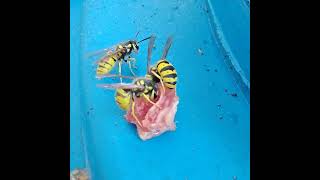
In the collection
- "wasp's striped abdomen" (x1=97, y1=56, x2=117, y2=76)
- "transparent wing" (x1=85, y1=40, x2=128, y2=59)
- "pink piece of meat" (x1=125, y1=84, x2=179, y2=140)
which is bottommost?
"pink piece of meat" (x1=125, y1=84, x2=179, y2=140)

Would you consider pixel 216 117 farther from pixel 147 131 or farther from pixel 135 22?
pixel 135 22

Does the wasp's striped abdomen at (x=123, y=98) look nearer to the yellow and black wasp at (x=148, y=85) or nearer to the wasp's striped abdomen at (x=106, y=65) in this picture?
the yellow and black wasp at (x=148, y=85)

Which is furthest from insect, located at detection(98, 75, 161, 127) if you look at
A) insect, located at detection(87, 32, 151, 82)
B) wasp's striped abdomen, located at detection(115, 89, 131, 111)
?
insect, located at detection(87, 32, 151, 82)

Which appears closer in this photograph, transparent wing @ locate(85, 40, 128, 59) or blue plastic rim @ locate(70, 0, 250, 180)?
blue plastic rim @ locate(70, 0, 250, 180)

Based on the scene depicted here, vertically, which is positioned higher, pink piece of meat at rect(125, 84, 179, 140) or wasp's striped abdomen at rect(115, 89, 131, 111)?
wasp's striped abdomen at rect(115, 89, 131, 111)

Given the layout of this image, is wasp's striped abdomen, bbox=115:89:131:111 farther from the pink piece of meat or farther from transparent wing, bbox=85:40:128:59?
transparent wing, bbox=85:40:128:59

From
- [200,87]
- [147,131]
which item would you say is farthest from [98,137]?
[200,87]

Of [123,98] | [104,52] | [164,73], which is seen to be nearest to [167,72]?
[164,73]

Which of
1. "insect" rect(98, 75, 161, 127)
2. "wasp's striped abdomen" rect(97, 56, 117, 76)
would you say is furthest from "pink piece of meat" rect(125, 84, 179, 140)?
"wasp's striped abdomen" rect(97, 56, 117, 76)
